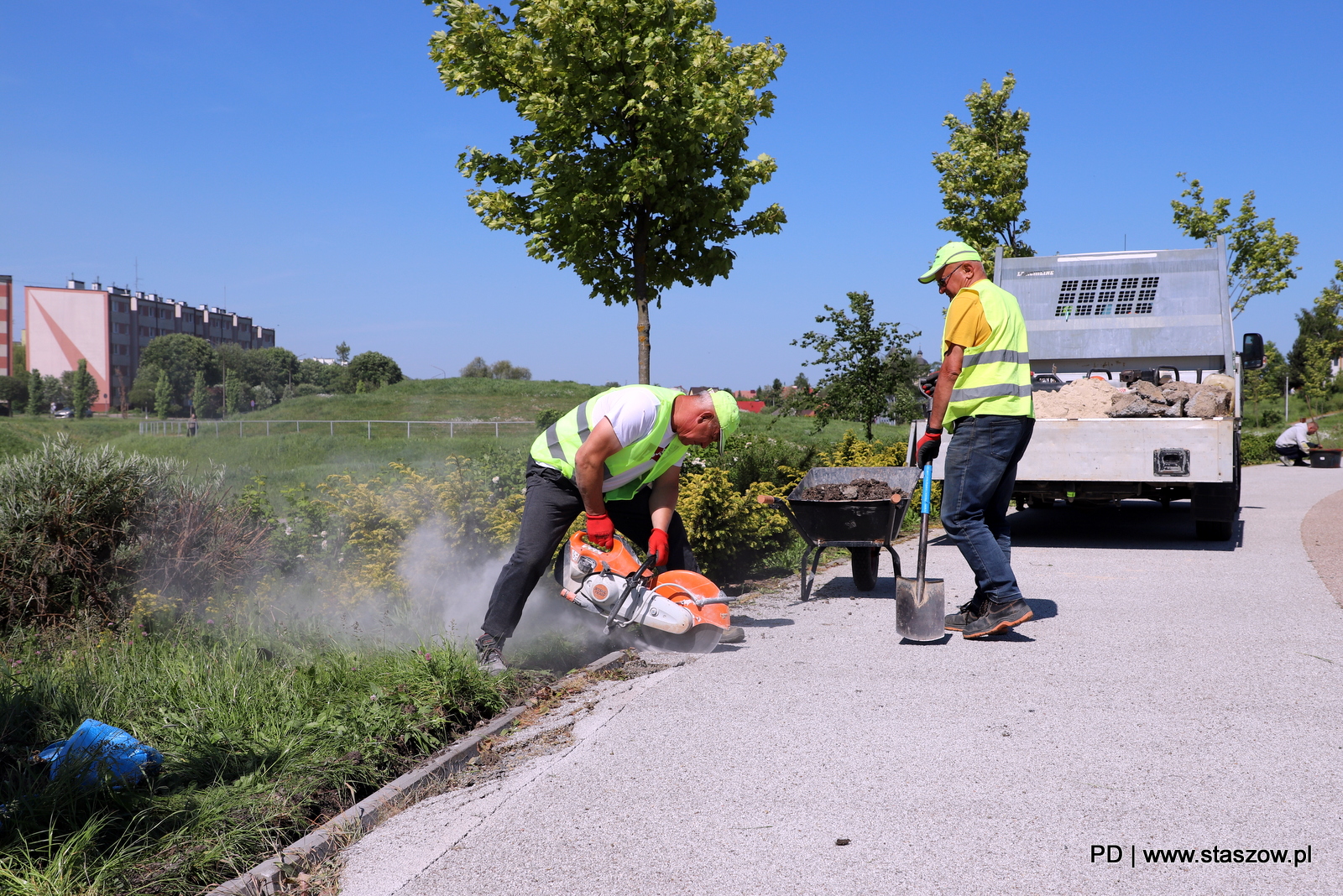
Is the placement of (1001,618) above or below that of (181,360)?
below

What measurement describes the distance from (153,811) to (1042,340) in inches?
419

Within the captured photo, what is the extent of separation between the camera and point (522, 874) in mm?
2543

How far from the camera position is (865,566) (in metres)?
6.83

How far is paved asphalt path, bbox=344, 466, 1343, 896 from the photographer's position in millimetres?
2523

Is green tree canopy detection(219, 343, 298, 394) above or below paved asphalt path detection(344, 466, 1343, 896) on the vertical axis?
above

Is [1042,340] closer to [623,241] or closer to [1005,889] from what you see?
[623,241]

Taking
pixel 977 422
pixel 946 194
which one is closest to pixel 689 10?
pixel 977 422

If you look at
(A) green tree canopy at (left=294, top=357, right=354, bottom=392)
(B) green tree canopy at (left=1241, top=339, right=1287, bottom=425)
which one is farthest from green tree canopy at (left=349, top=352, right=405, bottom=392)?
(B) green tree canopy at (left=1241, top=339, right=1287, bottom=425)

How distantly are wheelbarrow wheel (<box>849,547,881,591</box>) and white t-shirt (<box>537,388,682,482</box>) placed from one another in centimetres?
265

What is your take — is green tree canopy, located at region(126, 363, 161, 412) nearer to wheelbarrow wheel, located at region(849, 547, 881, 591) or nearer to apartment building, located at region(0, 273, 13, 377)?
apartment building, located at region(0, 273, 13, 377)

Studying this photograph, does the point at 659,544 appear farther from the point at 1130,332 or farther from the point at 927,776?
the point at 1130,332

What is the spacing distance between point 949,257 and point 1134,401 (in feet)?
14.4

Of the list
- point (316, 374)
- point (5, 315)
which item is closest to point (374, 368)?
point (316, 374)

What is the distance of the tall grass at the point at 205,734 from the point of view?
2490 mm
